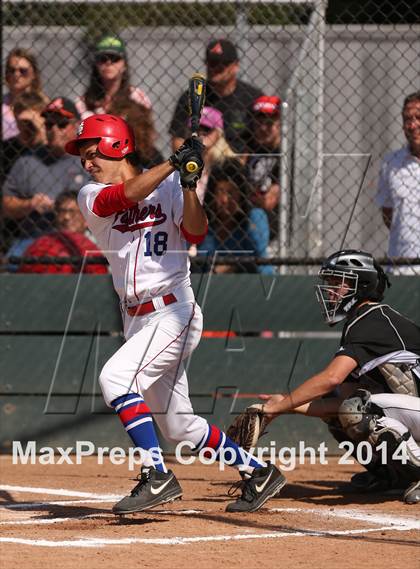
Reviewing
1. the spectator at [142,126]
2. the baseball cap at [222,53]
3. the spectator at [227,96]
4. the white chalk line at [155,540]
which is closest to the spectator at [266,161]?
the spectator at [227,96]

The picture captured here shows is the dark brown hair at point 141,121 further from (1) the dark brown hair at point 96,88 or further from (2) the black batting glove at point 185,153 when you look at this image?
(2) the black batting glove at point 185,153

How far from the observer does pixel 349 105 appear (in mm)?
7488

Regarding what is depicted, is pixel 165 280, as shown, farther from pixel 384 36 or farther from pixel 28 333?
pixel 384 36

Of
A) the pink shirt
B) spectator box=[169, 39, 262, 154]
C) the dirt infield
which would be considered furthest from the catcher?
the pink shirt

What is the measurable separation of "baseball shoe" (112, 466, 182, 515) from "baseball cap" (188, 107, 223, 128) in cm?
309

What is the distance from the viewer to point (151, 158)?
7.24 m

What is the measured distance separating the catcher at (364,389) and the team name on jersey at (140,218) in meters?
1.02

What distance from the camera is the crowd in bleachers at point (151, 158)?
23.3ft

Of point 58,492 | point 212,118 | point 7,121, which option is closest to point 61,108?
point 7,121

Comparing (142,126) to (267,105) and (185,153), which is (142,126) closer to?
(267,105)

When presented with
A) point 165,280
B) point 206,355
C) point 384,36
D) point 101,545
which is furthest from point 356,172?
point 101,545

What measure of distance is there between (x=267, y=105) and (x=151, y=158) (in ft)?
2.84

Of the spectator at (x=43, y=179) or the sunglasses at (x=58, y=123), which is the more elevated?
the sunglasses at (x=58, y=123)

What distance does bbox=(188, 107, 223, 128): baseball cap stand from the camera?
7172 millimetres
